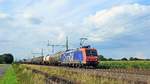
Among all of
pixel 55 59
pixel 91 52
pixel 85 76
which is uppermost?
pixel 55 59

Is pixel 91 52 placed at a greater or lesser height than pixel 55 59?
lesser

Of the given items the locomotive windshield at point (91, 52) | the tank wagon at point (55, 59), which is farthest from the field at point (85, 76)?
→ the tank wagon at point (55, 59)

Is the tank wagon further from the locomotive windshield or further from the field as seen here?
the locomotive windshield

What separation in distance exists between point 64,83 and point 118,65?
5306 centimetres

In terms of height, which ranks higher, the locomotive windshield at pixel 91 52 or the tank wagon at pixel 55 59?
the tank wagon at pixel 55 59

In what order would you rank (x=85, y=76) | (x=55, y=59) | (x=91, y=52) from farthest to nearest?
(x=55, y=59) < (x=91, y=52) < (x=85, y=76)

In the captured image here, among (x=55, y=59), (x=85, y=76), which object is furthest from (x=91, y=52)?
(x=55, y=59)

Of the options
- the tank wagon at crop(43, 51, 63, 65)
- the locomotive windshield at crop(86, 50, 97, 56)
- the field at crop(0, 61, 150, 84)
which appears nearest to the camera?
the field at crop(0, 61, 150, 84)

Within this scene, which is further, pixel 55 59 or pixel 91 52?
pixel 55 59

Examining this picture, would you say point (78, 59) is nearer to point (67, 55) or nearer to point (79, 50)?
point (79, 50)

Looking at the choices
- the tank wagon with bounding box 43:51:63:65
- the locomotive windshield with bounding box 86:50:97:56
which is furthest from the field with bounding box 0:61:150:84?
the tank wagon with bounding box 43:51:63:65

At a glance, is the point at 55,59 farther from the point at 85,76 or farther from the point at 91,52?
the point at 85,76

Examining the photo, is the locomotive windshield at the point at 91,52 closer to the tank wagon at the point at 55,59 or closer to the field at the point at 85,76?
the field at the point at 85,76

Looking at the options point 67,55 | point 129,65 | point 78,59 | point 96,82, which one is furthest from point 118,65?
point 96,82
